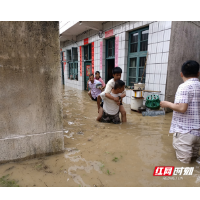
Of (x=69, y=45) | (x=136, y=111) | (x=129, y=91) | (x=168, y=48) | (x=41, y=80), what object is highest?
(x=69, y=45)

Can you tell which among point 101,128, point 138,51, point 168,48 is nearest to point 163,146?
point 101,128

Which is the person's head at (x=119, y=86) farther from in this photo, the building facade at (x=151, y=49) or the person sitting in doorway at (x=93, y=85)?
the person sitting in doorway at (x=93, y=85)

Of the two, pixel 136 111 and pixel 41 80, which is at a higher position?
pixel 41 80

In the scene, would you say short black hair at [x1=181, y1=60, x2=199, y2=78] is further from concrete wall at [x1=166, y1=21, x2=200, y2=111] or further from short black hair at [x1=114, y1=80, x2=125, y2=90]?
concrete wall at [x1=166, y1=21, x2=200, y2=111]

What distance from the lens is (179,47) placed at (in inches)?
191

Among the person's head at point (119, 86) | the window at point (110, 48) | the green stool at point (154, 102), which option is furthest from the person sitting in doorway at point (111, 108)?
the window at point (110, 48)

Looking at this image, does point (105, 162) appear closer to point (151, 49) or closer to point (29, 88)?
point (29, 88)

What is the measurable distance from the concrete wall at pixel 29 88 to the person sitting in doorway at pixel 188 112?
187 centimetres

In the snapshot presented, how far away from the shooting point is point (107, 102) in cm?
390

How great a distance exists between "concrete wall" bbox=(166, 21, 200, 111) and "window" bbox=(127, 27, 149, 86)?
3.64 ft

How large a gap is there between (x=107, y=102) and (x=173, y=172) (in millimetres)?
2269

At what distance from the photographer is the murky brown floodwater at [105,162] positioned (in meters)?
1.87

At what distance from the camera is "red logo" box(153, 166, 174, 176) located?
201 cm
